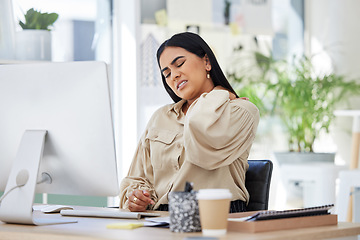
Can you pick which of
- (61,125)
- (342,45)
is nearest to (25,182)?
(61,125)

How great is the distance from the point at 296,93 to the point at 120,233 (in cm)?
327

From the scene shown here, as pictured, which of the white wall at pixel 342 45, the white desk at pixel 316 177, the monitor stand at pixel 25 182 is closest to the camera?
the monitor stand at pixel 25 182

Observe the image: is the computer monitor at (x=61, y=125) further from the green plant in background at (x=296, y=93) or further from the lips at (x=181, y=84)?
the green plant in background at (x=296, y=93)

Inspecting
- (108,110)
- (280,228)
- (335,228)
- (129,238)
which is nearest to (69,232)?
(129,238)

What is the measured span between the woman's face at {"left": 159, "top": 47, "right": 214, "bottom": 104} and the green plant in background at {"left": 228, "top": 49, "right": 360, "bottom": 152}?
220 cm

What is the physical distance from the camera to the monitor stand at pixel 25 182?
159cm

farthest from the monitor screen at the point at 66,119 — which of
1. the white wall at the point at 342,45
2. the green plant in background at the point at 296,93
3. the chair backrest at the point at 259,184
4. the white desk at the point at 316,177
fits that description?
the white wall at the point at 342,45

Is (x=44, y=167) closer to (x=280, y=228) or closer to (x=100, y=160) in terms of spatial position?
(x=100, y=160)

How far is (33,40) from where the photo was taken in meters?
2.95

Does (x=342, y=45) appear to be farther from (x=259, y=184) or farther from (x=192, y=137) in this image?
(x=192, y=137)

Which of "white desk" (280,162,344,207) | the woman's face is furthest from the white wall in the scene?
the woman's face

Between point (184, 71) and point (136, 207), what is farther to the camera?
point (184, 71)

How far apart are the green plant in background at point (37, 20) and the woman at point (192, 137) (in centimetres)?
95

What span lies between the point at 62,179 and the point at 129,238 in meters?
0.48
